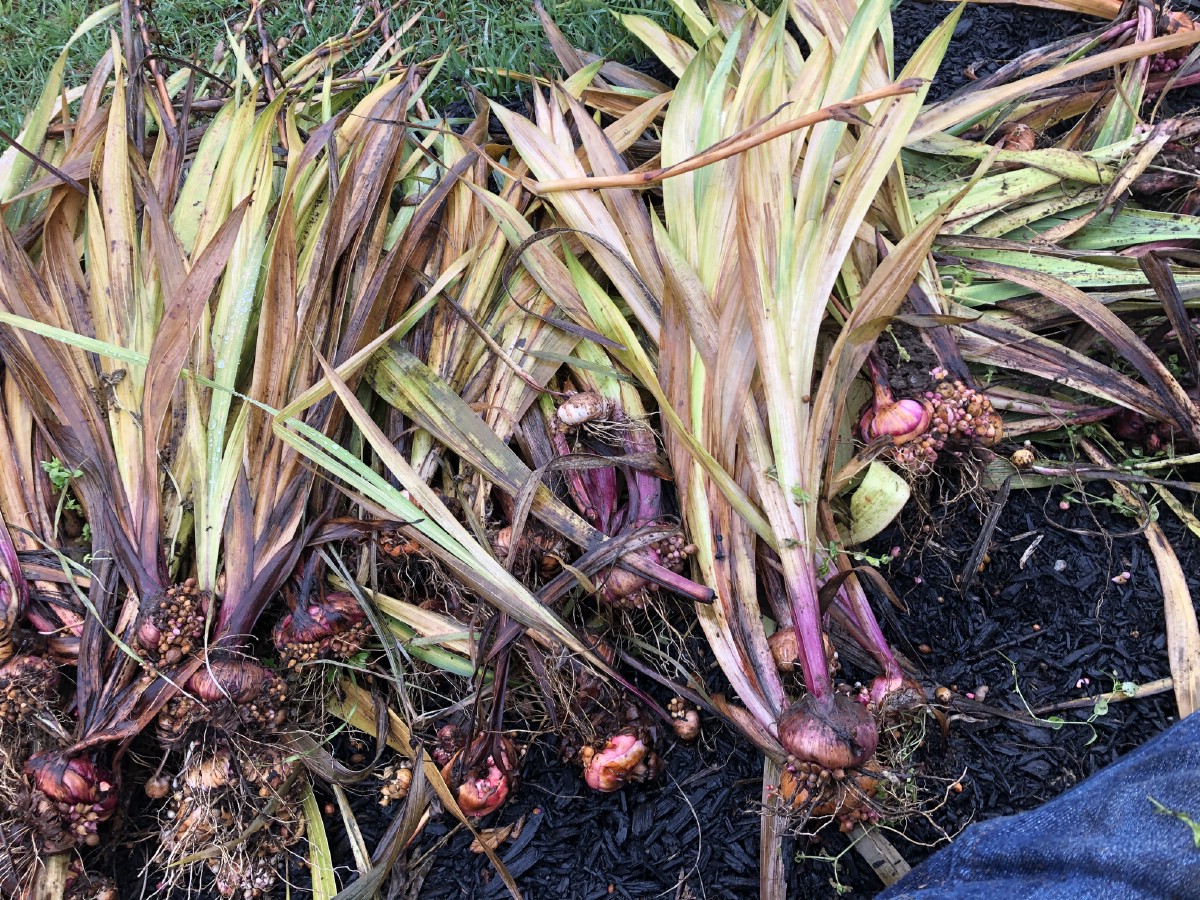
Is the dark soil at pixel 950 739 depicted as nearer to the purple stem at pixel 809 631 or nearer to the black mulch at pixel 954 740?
the black mulch at pixel 954 740

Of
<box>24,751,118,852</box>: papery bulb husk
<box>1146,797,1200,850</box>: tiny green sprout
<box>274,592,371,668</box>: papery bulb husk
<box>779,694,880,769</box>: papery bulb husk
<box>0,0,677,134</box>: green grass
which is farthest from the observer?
<box>0,0,677,134</box>: green grass

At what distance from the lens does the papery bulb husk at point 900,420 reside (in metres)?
1.37

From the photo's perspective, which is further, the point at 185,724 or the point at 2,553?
the point at 2,553

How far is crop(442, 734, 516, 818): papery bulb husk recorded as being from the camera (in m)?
1.36

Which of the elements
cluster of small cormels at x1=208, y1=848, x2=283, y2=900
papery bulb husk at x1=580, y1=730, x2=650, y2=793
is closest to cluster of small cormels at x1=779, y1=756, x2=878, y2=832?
papery bulb husk at x1=580, y1=730, x2=650, y2=793

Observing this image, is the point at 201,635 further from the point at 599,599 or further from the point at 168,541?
the point at 599,599

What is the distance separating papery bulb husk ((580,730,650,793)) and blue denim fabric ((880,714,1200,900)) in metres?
0.43

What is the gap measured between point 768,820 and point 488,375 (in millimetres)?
954

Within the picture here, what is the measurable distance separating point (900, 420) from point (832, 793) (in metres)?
0.62

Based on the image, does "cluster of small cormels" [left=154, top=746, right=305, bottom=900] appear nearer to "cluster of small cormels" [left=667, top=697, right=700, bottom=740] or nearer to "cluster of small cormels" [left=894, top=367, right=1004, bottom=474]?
"cluster of small cormels" [left=667, top=697, right=700, bottom=740]

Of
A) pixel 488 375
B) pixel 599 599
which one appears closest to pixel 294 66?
pixel 488 375

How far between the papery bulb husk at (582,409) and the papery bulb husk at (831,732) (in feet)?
1.99

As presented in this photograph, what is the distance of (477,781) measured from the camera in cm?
137

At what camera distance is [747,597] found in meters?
1.38
